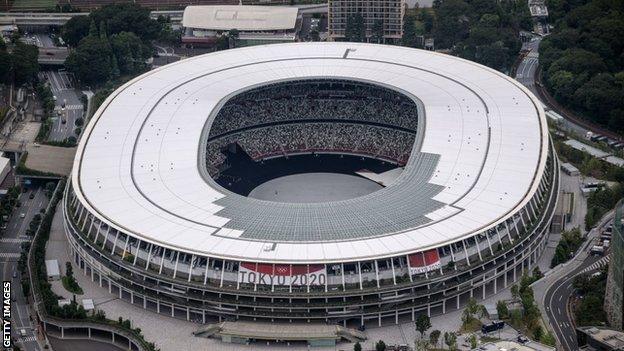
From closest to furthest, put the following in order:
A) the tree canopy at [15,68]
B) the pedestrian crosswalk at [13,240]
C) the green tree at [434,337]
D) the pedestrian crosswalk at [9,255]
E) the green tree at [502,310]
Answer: the green tree at [434,337] → the green tree at [502,310] → the pedestrian crosswalk at [9,255] → the pedestrian crosswalk at [13,240] → the tree canopy at [15,68]

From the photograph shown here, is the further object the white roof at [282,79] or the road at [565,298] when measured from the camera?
the white roof at [282,79]

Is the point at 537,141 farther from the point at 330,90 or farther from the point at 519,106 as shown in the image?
the point at 330,90

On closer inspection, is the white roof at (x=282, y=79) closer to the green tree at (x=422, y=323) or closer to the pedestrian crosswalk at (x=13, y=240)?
the green tree at (x=422, y=323)

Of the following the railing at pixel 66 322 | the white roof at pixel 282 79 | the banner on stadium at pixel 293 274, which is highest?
the white roof at pixel 282 79

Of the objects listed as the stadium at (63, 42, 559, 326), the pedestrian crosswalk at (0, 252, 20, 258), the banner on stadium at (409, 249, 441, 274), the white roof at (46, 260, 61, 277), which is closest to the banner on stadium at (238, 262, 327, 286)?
the stadium at (63, 42, 559, 326)

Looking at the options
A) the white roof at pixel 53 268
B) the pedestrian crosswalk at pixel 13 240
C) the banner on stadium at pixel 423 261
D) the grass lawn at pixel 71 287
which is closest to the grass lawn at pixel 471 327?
the banner on stadium at pixel 423 261

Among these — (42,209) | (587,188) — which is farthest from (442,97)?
(42,209)

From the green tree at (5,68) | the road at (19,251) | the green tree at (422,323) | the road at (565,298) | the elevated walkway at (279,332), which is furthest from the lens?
the green tree at (5,68)
